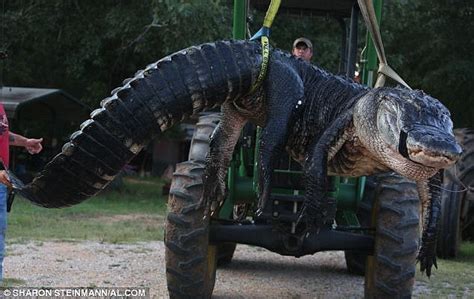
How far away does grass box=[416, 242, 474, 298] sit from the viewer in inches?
269

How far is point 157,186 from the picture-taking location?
762 inches

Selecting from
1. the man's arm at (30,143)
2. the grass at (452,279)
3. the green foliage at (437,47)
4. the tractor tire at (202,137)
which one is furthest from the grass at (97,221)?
the green foliage at (437,47)

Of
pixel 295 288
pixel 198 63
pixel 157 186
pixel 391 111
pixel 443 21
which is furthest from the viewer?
pixel 157 186

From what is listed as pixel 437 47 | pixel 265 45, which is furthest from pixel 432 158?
pixel 437 47

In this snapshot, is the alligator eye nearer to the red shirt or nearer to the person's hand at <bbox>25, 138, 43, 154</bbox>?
the person's hand at <bbox>25, 138, 43, 154</bbox>

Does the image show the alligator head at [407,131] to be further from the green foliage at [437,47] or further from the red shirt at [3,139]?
the green foliage at [437,47]

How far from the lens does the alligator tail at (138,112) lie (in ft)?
12.2

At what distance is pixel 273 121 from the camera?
3.97m

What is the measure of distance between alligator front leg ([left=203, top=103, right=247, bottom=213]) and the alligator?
0.11 metres

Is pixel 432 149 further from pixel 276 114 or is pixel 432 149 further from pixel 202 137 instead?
pixel 202 137

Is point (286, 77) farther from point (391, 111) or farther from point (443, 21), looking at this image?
point (443, 21)

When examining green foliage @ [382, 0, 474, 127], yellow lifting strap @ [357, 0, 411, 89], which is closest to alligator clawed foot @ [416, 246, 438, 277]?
yellow lifting strap @ [357, 0, 411, 89]

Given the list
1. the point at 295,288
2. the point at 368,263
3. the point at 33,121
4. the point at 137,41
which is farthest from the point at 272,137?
the point at 33,121

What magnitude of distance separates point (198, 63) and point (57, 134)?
48.3 ft
